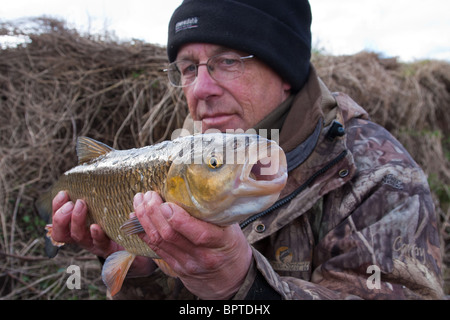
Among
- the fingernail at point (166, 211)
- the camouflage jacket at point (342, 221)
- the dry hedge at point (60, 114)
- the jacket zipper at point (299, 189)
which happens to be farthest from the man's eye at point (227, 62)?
the dry hedge at point (60, 114)

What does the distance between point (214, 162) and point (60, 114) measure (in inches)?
145

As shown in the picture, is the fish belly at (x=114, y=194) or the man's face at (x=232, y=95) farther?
the man's face at (x=232, y=95)

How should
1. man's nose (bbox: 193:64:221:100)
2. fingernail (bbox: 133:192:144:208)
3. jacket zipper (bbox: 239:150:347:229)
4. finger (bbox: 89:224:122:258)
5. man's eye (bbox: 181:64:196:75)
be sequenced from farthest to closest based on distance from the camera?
man's eye (bbox: 181:64:196:75), man's nose (bbox: 193:64:221:100), jacket zipper (bbox: 239:150:347:229), finger (bbox: 89:224:122:258), fingernail (bbox: 133:192:144:208)

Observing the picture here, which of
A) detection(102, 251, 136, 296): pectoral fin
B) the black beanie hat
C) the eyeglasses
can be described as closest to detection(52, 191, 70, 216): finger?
detection(102, 251, 136, 296): pectoral fin

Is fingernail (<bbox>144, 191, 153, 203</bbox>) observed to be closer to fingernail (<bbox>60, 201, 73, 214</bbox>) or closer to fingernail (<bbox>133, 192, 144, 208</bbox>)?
fingernail (<bbox>133, 192, 144, 208</bbox>)

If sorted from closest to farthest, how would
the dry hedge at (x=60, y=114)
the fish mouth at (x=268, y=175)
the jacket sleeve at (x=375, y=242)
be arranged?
1. the fish mouth at (x=268, y=175)
2. the jacket sleeve at (x=375, y=242)
3. the dry hedge at (x=60, y=114)

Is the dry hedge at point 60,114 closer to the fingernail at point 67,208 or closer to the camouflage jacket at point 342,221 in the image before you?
the fingernail at point 67,208

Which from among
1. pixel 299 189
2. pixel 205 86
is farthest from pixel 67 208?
pixel 299 189

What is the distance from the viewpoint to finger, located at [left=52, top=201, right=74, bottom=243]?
1.73 meters

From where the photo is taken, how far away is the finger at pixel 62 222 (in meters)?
1.73

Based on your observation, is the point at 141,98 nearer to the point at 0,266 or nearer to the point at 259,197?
the point at 0,266

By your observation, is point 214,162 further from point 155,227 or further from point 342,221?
point 342,221

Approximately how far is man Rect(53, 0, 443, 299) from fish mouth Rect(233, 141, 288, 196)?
9.1 inches

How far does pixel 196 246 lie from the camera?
1.20m
